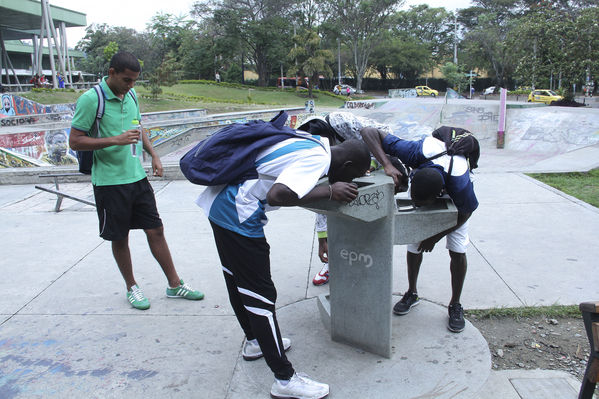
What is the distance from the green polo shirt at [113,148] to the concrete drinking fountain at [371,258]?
5.09 ft

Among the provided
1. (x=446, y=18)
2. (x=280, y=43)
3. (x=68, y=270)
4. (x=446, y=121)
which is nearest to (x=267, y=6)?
(x=280, y=43)

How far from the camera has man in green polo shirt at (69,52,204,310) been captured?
2980 mm

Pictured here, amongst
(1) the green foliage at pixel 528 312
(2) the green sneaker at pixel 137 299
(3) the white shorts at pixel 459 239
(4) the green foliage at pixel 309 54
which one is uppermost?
(4) the green foliage at pixel 309 54

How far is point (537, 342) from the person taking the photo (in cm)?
286

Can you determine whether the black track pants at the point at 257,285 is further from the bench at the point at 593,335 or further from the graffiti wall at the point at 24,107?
the graffiti wall at the point at 24,107

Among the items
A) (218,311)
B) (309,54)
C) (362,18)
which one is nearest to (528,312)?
(218,311)

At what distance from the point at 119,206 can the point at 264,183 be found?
1.53m

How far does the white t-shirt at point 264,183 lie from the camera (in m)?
1.94

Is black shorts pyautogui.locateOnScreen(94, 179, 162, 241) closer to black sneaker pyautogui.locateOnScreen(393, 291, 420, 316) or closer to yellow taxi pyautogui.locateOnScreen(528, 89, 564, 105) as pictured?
black sneaker pyautogui.locateOnScreen(393, 291, 420, 316)

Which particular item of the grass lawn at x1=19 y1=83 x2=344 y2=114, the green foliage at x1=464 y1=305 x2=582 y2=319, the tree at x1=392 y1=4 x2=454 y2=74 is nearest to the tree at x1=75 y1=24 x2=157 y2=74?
the grass lawn at x1=19 y1=83 x2=344 y2=114

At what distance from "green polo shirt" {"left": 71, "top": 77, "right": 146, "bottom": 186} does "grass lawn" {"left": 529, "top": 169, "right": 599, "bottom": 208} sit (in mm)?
5600

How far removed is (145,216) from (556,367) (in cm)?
287

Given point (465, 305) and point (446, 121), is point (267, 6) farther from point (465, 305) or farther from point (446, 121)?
point (465, 305)

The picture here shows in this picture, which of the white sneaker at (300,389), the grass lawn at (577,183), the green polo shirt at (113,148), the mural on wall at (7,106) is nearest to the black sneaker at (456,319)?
the white sneaker at (300,389)
